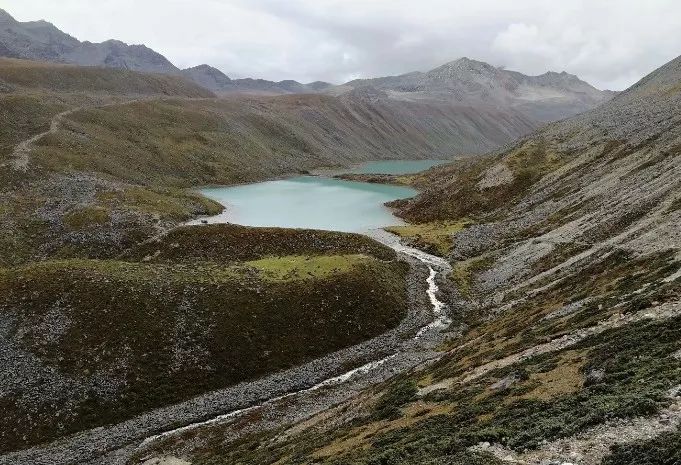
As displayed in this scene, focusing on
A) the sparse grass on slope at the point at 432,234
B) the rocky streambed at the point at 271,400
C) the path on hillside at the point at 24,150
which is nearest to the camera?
the rocky streambed at the point at 271,400

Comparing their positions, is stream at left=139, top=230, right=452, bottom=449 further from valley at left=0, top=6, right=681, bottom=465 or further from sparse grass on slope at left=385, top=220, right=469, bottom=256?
sparse grass on slope at left=385, top=220, right=469, bottom=256

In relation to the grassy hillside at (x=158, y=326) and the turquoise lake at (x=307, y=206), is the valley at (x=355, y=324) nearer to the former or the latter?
the grassy hillside at (x=158, y=326)

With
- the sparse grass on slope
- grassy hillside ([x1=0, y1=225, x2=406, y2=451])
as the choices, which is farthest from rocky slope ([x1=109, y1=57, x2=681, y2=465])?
grassy hillside ([x1=0, y1=225, x2=406, y2=451])

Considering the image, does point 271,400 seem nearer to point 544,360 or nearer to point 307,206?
point 544,360

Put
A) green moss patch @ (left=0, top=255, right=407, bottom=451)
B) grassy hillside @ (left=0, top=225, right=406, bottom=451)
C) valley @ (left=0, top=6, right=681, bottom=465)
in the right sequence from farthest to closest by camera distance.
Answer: green moss patch @ (left=0, top=255, right=407, bottom=451)
grassy hillside @ (left=0, top=225, right=406, bottom=451)
valley @ (left=0, top=6, right=681, bottom=465)

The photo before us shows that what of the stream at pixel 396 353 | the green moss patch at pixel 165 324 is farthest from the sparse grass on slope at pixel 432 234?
the green moss patch at pixel 165 324

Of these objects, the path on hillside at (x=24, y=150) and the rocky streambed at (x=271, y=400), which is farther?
the path on hillside at (x=24, y=150)

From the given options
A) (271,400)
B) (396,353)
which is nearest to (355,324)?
(396,353)

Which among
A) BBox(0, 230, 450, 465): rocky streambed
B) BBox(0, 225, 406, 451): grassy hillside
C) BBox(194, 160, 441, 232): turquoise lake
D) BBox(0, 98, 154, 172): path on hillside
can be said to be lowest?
BBox(0, 230, 450, 465): rocky streambed
